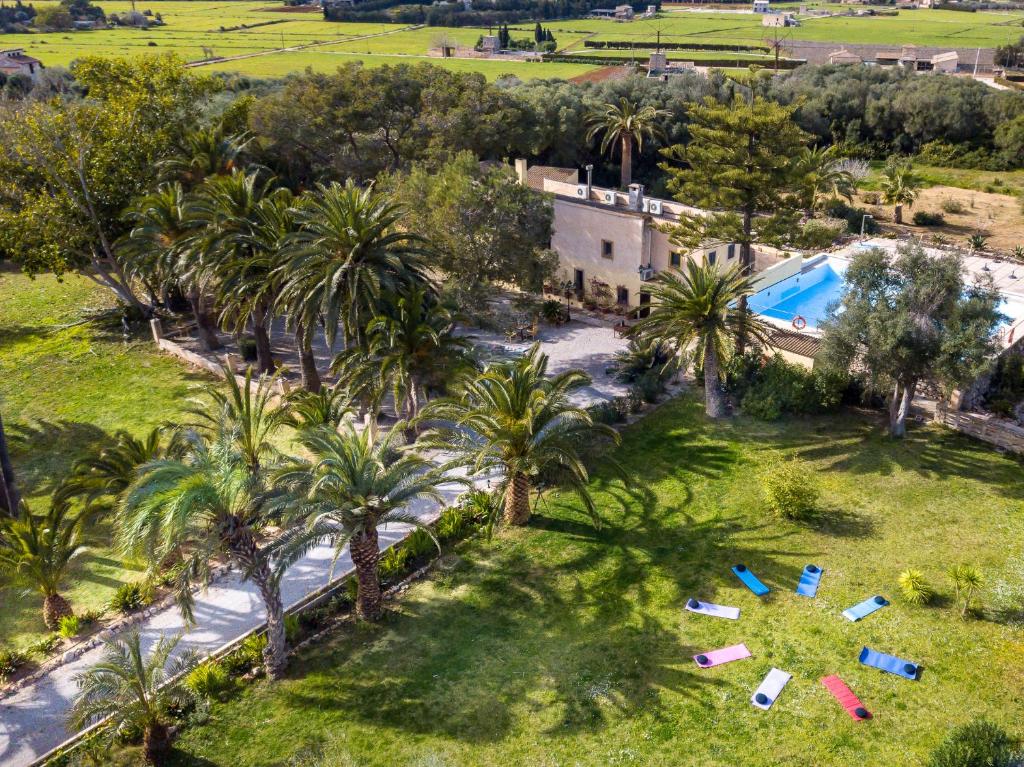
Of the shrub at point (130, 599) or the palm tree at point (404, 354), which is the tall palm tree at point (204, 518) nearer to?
the shrub at point (130, 599)

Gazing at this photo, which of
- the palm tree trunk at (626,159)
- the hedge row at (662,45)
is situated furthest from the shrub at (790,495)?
the hedge row at (662,45)

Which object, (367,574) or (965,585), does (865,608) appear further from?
(367,574)

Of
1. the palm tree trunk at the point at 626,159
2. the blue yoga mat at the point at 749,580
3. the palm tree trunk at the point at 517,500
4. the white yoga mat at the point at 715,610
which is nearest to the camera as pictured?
the white yoga mat at the point at 715,610

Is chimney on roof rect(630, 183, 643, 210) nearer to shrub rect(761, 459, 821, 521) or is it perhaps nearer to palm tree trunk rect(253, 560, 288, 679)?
shrub rect(761, 459, 821, 521)

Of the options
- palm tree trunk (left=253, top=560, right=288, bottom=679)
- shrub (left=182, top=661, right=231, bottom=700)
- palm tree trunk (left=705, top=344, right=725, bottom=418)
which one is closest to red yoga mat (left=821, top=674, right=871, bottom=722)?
palm tree trunk (left=253, top=560, right=288, bottom=679)

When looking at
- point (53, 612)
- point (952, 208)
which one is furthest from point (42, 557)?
point (952, 208)

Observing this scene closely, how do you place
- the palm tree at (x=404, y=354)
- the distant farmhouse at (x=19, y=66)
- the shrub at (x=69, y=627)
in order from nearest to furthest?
the shrub at (x=69, y=627)
the palm tree at (x=404, y=354)
the distant farmhouse at (x=19, y=66)

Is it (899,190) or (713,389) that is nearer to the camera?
(713,389)

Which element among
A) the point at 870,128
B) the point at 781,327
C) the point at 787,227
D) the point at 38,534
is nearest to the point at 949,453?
the point at 781,327
